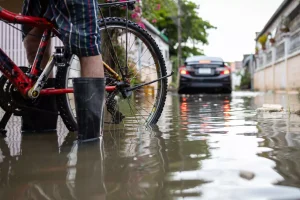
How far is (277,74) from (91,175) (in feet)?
56.7

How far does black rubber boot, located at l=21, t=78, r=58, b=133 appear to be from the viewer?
9.58 feet

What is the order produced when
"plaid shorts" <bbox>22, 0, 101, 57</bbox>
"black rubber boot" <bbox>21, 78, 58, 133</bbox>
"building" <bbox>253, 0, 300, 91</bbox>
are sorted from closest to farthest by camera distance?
"plaid shorts" <bbox>22, 0, 101, 57</bbox> < "black rubber boot" <bbox>21, 78, 58, 133</bbox> < "building" <bbox>253, 0, 300, 91</bbox>

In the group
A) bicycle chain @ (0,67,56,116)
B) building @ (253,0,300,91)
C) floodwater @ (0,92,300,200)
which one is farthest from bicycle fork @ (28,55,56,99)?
building @ (253,0,300,91)

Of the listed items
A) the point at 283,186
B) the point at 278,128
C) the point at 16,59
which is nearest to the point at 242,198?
the point at 283,186

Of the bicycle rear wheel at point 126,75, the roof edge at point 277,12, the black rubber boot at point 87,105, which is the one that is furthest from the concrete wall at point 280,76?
the black rubber boot at point 87,105

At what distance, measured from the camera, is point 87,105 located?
238cm

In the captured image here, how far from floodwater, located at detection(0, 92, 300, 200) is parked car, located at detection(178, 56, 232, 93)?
32.6 ft

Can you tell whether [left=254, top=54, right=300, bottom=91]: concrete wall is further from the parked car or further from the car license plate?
the car license plate

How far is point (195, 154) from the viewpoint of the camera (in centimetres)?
200

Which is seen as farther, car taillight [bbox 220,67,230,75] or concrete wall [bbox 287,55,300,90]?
concrete wall [bbox 287,55,300,90]

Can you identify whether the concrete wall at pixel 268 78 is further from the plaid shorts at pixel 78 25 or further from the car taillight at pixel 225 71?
the plaid shorts at pixel 78 25

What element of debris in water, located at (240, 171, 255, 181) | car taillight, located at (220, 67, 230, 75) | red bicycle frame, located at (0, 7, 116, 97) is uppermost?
car taillight, located at (220, 67, 230, 75)

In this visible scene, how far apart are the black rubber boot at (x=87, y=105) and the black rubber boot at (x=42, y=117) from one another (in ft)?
1.95

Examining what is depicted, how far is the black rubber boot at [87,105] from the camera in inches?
93.7
